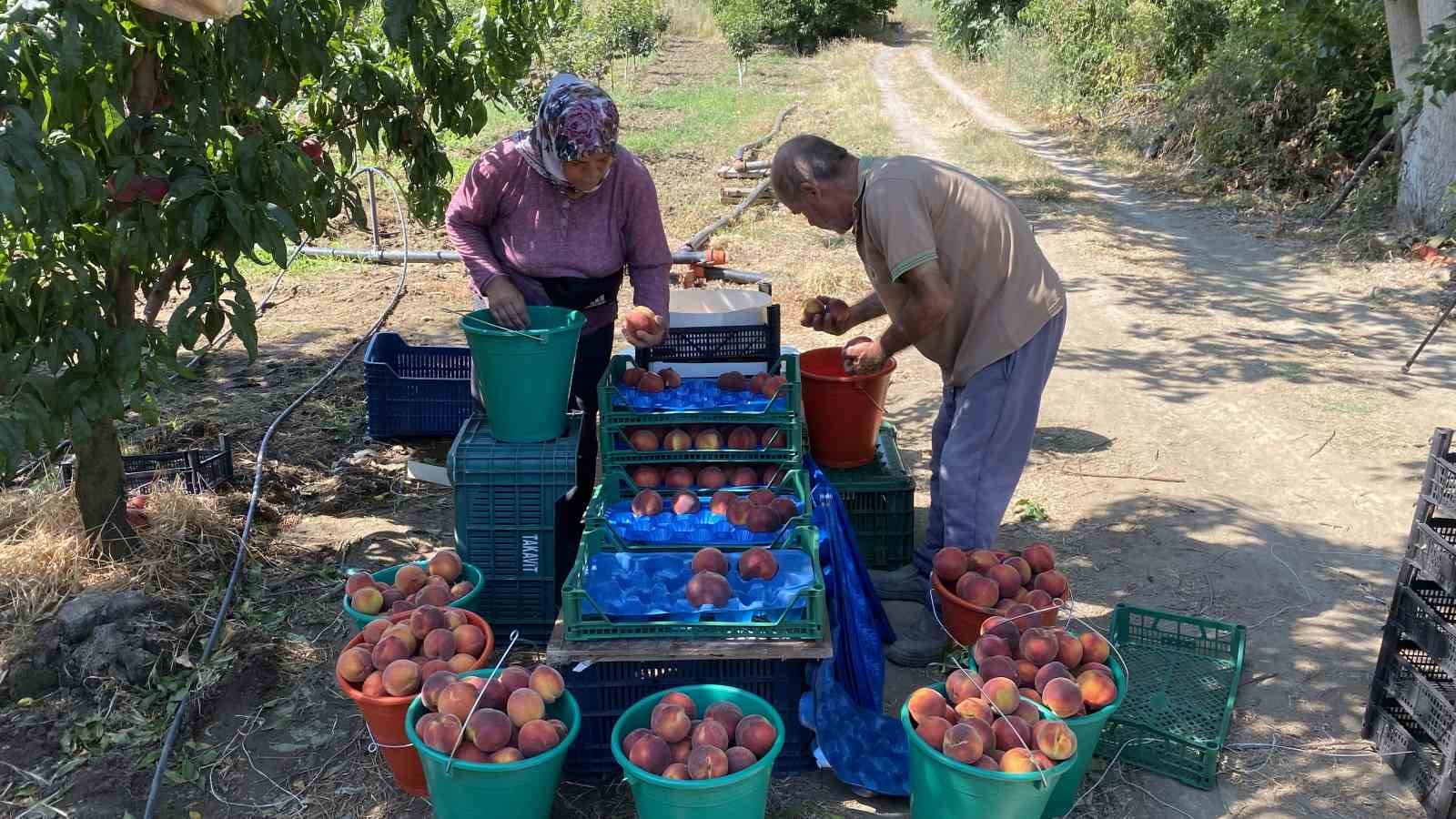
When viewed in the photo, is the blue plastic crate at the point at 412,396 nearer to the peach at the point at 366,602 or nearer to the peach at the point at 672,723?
the peach at the point at 366,602

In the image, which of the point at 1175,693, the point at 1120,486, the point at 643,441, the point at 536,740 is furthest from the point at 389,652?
the point at 1120,486

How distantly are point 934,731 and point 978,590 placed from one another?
822 mm

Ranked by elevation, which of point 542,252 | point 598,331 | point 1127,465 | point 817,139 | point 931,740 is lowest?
point 1127,465

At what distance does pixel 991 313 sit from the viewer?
11.4 ft

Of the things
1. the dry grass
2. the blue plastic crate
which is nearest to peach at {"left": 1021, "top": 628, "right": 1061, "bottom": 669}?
the dry grass

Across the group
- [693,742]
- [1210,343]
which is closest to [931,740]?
[693,742]

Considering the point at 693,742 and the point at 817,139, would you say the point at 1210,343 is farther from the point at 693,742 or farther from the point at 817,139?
the point at 693,742

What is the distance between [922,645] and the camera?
3.71 m

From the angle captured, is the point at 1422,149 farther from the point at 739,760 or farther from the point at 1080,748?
the point at 739,760

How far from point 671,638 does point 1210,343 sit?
604 cm

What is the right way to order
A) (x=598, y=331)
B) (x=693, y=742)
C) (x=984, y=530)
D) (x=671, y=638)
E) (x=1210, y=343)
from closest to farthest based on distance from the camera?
(x=693, y=742)
(x=671, y=638)
(x=984, y=530)
(x=598, y=331)
(x=1210, y=343)

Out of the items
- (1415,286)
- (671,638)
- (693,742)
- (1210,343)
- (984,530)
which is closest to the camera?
(693,742)

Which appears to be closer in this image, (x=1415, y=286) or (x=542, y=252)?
(x=542, y=252)

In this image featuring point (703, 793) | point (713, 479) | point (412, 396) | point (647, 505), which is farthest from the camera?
point (412, 396)
